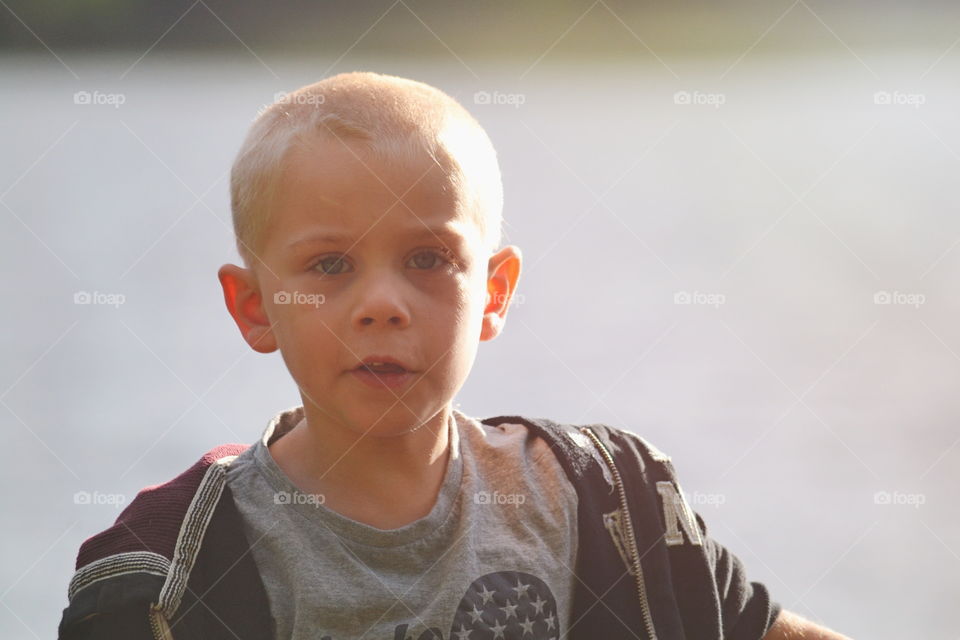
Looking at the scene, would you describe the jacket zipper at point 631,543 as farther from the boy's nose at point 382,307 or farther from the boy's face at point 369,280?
the boy's nose at point 382,307

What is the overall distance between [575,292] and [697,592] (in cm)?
154

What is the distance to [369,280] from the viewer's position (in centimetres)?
105

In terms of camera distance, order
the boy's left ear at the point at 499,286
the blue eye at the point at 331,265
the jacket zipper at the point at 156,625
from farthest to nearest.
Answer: the boy's left ear at the point at 499,286, the blue eye at the point at 331,265, the jacket zipper at the point at 156,625

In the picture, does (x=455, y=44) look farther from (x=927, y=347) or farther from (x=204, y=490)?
(x=204, y=490)

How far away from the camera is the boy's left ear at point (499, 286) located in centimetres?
122

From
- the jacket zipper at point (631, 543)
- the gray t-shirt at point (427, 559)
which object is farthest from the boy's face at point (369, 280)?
the jacket zipper at point (631, 543)

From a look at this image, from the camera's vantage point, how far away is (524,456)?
1.23 metres

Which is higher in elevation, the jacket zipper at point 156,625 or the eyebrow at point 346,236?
the eyebrow at point 346,236

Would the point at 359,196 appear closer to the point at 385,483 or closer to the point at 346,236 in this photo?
the point at 346,236

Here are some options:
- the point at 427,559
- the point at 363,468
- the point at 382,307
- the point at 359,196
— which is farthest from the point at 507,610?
the point at 359,196

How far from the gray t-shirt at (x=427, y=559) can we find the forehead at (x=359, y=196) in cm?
28

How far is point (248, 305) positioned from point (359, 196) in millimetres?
213

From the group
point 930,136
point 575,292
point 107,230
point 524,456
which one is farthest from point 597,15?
point 524,456

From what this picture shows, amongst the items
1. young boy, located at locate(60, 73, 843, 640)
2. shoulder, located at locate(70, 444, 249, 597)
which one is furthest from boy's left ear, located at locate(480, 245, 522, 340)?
shoulder, located at locate(70, 444, 249, 597)
